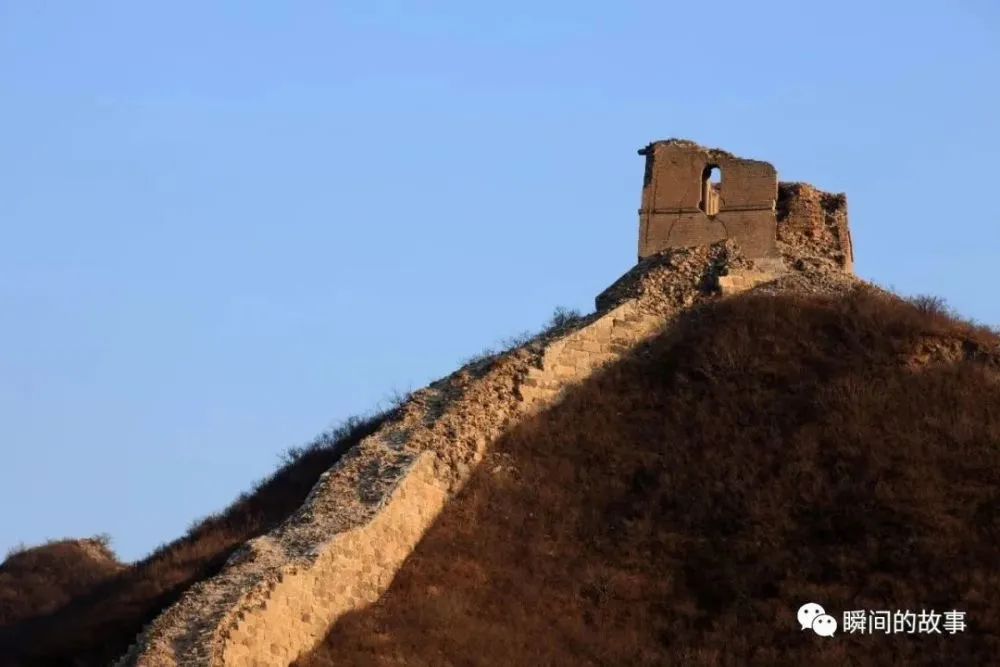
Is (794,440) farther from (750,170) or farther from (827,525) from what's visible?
(750,170)

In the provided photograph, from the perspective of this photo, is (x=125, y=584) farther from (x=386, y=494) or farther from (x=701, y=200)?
(x=701, y=200)

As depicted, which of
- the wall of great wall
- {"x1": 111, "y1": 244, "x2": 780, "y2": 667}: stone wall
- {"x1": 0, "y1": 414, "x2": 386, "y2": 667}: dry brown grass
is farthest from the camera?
{"x1": 0, "y1": 414, "x2": 386, "y2": 667}: dry brown grass

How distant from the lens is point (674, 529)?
27453mm

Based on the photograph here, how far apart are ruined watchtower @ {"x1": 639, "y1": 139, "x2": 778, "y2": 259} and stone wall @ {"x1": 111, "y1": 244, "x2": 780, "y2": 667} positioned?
0.69 metres

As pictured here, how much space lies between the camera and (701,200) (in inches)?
1308

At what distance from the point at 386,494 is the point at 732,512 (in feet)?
14.9

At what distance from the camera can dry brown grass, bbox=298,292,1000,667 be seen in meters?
25.0

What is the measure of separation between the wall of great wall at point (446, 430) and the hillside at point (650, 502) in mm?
41

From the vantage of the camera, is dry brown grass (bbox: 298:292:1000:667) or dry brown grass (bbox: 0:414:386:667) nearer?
dry brown grass (bbox: 298:292:1000:667)

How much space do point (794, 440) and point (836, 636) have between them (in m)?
4.09

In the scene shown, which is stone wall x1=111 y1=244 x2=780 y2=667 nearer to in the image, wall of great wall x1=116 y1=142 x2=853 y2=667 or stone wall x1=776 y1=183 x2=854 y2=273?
wall of great wall x1=116 y1=142 x2=853 y2=667

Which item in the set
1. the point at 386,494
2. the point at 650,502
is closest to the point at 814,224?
the point at 650,502

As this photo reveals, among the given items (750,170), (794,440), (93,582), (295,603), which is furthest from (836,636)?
(93,582)

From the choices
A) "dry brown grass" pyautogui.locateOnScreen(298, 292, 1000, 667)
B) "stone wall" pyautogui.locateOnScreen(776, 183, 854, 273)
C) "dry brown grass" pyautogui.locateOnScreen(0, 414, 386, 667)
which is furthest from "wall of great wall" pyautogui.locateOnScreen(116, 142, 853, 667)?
"dry brown grass" pyautogui.locateOnScreen(0, 414, 386, 667)
